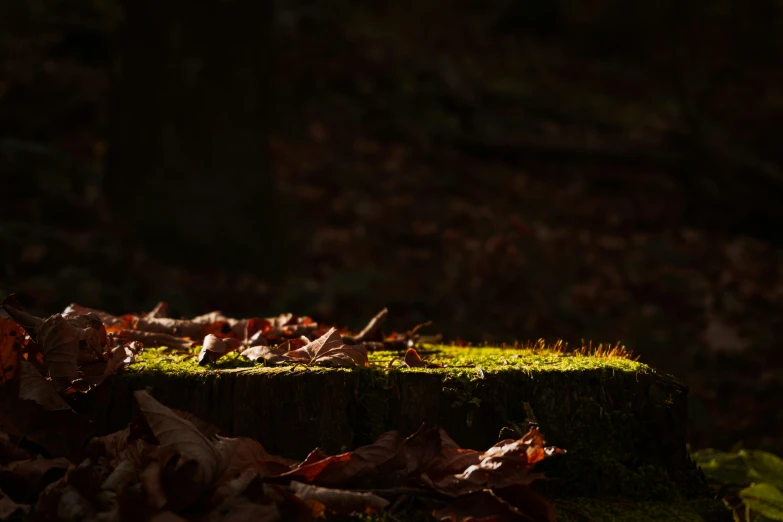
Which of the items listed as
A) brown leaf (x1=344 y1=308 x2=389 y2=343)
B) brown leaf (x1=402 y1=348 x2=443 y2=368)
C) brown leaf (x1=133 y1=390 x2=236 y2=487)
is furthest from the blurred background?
brown leaf (x1=133 y1=390 x2=236 y2=487)

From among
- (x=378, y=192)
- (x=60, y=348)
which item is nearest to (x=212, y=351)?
(x=60, y=348)

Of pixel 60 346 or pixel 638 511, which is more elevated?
pixel 60 346

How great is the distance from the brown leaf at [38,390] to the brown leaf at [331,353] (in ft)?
1.91

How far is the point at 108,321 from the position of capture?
8.70 ft

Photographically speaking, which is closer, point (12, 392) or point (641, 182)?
point (12, 392)

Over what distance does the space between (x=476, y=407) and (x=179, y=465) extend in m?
0.79

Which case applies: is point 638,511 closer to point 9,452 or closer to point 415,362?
point 415,362

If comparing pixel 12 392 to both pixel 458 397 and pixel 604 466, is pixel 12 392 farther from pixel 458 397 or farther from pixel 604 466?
pixel 604 466

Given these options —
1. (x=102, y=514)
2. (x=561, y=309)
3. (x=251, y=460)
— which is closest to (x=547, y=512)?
(x=251, y=460)

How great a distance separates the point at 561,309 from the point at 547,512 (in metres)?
4.54

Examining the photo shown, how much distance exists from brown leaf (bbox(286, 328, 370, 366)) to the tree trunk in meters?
4.24

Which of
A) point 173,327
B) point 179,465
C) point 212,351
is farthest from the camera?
point 173,327

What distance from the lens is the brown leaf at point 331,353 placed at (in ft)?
6.84

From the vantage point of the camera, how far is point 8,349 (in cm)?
193
